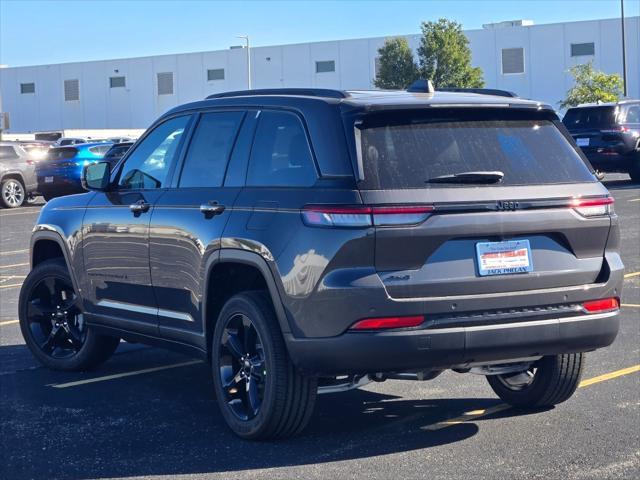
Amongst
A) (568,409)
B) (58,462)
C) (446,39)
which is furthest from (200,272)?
(446,39)

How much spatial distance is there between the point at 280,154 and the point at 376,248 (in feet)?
3.22

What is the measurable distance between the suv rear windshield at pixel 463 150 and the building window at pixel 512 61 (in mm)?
66110

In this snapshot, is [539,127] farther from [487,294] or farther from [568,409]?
[568,409]

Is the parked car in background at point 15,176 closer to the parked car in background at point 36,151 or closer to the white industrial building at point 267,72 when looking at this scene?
the parked car in background at point 36,151

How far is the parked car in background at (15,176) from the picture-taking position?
28203mm

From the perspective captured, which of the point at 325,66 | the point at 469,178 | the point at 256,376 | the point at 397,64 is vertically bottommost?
the point at 256,376

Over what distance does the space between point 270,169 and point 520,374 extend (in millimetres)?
1968

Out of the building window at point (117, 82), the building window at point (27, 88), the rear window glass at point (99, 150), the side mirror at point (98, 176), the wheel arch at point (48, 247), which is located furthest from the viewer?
the building window at point (27, 88)

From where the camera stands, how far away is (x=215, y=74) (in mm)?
79250

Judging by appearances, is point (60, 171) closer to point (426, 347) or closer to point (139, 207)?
point (139, 207)

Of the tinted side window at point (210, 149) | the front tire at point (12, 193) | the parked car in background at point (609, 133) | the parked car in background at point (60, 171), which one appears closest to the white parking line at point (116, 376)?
the tinted side window at point (210, 149)

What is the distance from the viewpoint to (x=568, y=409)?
6641 millimetres

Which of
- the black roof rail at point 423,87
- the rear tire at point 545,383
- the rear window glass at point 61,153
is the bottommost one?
the rear tire at point 545,383

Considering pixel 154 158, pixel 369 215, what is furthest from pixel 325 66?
pixel 369 215
